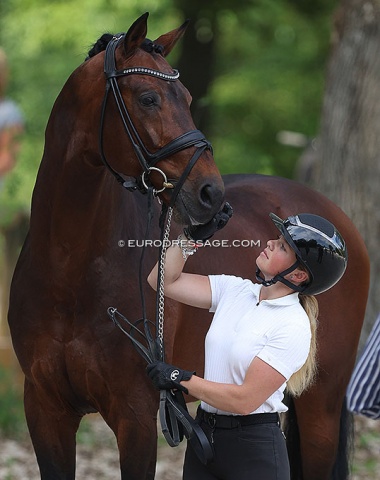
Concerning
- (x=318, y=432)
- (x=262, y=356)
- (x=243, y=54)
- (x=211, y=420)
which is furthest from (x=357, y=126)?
(x=243, y=54)

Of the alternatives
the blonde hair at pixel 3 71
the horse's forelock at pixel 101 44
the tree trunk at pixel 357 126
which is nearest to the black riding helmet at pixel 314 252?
the horse's forelock at pixel 101 44

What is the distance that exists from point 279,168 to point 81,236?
10.8 meters

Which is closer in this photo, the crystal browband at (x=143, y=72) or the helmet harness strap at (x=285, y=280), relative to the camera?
the helmet harness strap at (x=285, y=280)

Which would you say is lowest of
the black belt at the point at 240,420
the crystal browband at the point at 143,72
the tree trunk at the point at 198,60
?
the tree trunk at the point at 198,60

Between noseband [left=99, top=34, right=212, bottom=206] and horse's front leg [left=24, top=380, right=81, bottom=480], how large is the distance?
3.49 feet

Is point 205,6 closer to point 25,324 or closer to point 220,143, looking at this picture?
point 220,143

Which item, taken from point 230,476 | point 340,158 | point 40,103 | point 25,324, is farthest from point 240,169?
point 230,476

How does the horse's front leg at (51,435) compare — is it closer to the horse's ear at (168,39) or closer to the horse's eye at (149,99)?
the horse's eye at (149,99)

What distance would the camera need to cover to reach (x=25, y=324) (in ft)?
12.0

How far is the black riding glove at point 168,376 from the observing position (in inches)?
113

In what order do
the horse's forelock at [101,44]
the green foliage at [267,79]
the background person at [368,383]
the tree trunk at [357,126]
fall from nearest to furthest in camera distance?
the background person at [368,383] < the horse's forelock at [101,44] < the tree trunk at [357,126] < the green foliage at [267,79]

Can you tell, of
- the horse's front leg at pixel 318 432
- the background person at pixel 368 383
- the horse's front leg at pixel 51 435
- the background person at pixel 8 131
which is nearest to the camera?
the background person at pixel 368 383

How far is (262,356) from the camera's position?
111 inches

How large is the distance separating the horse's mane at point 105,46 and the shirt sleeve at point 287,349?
1.17 metres
